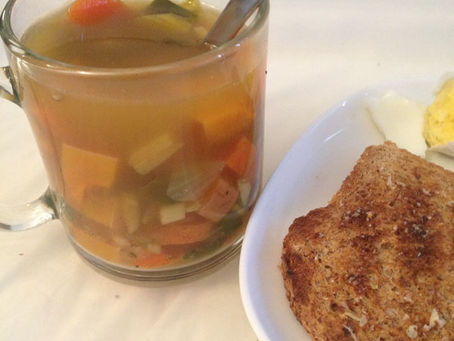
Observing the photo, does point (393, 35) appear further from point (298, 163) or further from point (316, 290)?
point (316, 290)

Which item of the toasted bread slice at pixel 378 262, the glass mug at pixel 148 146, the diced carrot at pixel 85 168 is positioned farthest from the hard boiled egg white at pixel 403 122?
the diced carrot at pixel 85 168

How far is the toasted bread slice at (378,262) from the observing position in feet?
2.28

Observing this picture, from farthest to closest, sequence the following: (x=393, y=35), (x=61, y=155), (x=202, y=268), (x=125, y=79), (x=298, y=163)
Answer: (x=393, y=35), (x=298, y=163), (x=202, y=268), (x=61, y=155), (x=125, y=79)

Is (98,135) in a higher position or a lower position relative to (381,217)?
higher

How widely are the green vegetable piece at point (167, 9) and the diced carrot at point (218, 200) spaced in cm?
26

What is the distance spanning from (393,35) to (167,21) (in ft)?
2.68

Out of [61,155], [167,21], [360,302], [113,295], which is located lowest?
[113,295]

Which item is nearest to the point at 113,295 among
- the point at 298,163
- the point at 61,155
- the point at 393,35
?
the point at 61,155

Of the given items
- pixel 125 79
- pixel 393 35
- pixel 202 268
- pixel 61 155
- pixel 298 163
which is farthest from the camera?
pixel 393 35

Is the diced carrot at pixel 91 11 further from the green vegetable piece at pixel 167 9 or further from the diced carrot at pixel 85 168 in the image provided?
the diced carrot at pixel 85 168

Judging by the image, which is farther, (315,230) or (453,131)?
(453,131)

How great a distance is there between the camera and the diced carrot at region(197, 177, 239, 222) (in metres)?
0.77

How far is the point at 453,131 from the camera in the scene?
1029mm

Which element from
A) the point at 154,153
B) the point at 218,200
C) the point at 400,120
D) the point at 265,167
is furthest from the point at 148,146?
the point at 400,120
